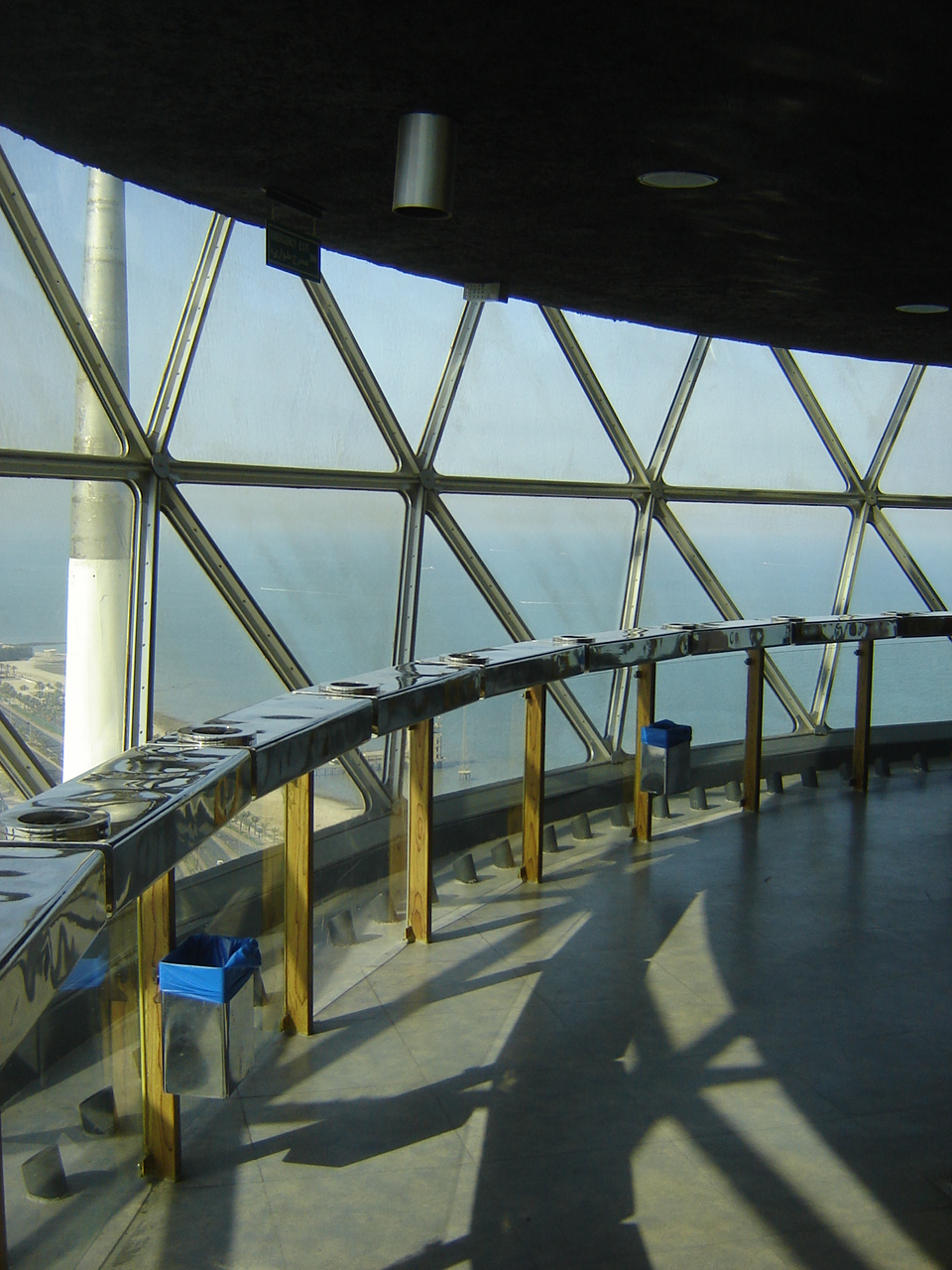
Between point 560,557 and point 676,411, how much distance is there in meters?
2.70

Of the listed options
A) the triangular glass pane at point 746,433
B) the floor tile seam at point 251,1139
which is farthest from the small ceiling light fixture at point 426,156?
the triangular glass pane at point 746,433

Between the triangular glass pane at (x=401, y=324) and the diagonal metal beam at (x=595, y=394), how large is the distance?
164cm

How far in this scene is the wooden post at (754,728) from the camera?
13523mm

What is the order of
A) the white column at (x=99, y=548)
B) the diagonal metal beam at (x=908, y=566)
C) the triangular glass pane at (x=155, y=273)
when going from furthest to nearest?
the diagonal metal beam at (x=908, y=566), the triangular glass pane at (x=155, y=273), the white column at (x=99, y=548)

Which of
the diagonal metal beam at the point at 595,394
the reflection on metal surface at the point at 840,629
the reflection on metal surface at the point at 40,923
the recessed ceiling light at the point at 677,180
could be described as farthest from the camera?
the diagonal metal beam at the point at 595,394

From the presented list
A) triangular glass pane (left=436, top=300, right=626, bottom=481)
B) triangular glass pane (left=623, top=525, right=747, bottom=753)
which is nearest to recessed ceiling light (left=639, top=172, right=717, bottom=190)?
triangular glass pane (left=623, top=525, right=747, bottom=753)

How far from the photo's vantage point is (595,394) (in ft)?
48.7

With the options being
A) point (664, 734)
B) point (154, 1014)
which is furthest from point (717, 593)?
point (154, 1014)

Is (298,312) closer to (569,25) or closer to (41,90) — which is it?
(41,90)

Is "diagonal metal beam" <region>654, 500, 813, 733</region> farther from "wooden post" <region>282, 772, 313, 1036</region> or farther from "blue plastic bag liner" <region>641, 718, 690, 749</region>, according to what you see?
"wooden post" <region>282, 772, 313, 1036</region>

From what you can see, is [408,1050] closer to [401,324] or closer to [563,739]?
[563,739]

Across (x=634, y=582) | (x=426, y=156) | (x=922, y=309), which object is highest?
(x=922, y=309)

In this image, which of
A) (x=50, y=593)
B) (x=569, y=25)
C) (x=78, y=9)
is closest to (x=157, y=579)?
(x=50, y=593)

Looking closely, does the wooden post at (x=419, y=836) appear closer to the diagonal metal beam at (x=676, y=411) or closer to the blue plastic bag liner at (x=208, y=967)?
the blue plastic bag liner at (x=208, y=967)
